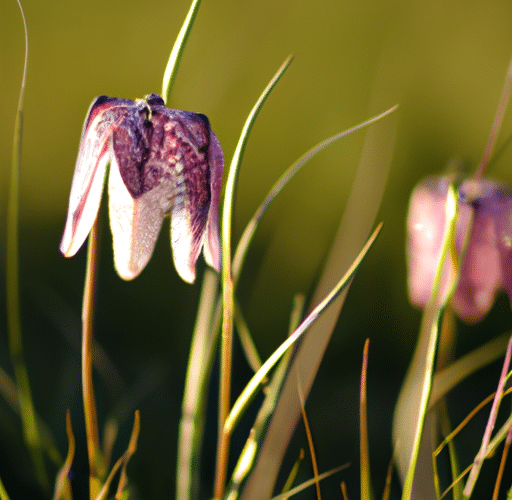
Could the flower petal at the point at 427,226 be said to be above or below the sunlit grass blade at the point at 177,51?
below

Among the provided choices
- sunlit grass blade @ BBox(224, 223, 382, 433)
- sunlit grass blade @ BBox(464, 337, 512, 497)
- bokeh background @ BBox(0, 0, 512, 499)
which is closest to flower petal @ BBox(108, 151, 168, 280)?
sunlit grass blade @ BBox(224, 223, 382, 433)

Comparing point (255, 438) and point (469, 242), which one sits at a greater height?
point (469, 242)

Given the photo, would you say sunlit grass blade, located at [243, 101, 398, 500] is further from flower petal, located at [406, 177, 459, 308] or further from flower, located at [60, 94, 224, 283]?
flower, located at [60, 94, 224, 283]

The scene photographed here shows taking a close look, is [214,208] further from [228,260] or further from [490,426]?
[490,426]

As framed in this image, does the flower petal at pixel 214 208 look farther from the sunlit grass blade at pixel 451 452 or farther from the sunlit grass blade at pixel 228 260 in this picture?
the sunlit grass blade at pixel 451 452

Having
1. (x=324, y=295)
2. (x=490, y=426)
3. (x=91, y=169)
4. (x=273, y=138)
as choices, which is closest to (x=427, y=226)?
(x=324, y=295)

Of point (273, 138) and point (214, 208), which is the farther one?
point (273, 138)

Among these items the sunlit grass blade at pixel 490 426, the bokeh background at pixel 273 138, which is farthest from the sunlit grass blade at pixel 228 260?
the bokeh background at pixel 273 138
